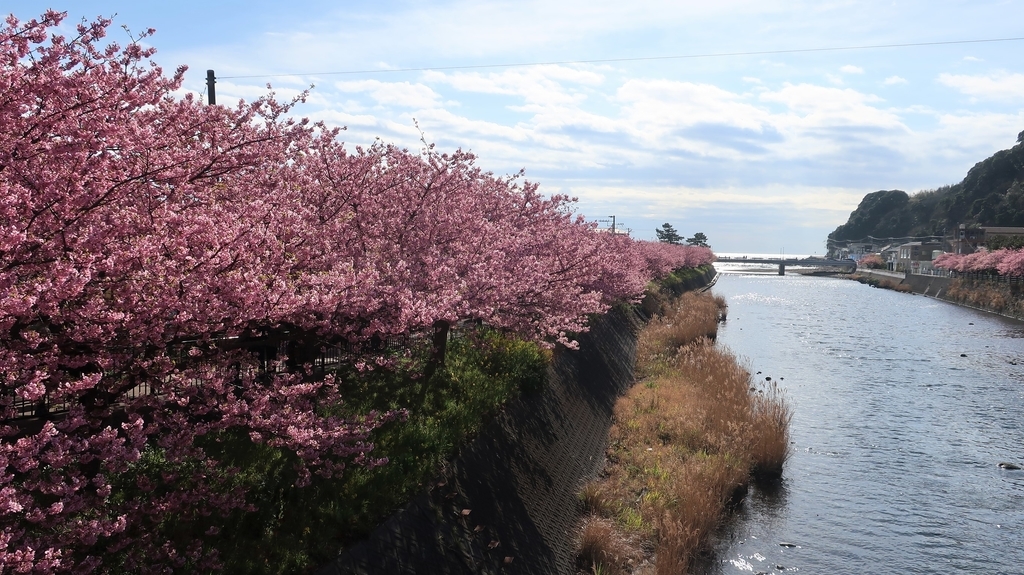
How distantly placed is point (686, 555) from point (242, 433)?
9230 mm

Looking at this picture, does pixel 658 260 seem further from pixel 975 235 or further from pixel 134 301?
pixel 975 235

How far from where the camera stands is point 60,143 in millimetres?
6961

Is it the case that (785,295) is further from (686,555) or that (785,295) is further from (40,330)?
(40,330)

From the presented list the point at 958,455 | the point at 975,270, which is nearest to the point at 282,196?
the point at 958,455

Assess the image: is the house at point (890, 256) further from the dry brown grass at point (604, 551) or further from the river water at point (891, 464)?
Answer: the dry brown grass at point (604, 551)

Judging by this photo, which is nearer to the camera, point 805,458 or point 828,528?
point 828,528

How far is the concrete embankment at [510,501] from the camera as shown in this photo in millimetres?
10422

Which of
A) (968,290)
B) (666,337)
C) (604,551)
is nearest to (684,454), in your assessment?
(604,551)

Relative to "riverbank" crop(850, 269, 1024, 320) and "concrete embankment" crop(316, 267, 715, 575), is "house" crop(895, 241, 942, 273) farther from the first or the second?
"concrete embankment" crop(316, 267, 715, 575)

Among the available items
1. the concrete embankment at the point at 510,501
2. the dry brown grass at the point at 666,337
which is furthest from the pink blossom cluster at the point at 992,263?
the concrete embankment at the point at 510,501

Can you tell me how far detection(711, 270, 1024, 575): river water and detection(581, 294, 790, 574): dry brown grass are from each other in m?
0.99

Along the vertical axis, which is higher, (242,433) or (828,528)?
(242,433)

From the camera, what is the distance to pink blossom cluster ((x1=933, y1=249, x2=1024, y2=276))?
79688mm

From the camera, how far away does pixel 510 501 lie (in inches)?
556
